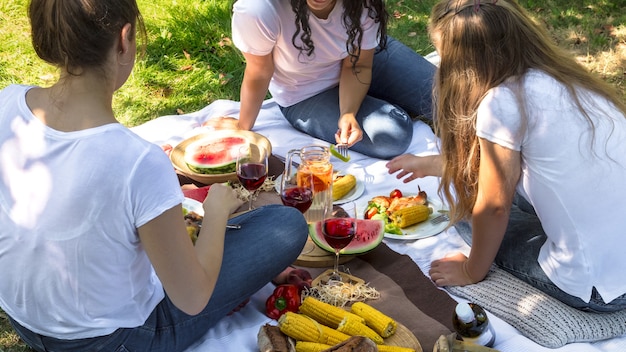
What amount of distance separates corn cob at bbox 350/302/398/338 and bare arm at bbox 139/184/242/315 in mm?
655

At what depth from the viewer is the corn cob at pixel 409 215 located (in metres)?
3.40

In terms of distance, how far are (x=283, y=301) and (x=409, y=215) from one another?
87cm

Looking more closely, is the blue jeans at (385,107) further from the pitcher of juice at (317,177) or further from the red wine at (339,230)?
the red wine at (339,230)

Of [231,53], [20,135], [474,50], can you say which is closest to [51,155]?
[20,135]

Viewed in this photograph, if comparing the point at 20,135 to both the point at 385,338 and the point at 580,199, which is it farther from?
the point at 580,199

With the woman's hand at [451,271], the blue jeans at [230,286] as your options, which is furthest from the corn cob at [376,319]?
the woman's hand at [451,271]

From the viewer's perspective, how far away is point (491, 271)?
313 centimetres

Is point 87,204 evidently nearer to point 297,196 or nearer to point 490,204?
point 297,196

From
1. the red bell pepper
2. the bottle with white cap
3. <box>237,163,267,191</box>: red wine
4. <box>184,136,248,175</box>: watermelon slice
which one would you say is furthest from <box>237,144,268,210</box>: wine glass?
the bottle with white cap

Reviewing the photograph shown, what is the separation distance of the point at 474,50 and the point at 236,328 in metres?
1.44

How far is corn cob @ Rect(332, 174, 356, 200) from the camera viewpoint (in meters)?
3.65

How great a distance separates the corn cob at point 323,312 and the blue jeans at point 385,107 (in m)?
1.62

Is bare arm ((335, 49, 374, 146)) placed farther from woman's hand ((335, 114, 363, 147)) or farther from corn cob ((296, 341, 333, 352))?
corn cob ((296, 341, 333, 352))

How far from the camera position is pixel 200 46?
5.76 meters
